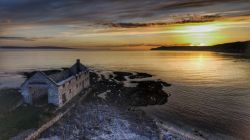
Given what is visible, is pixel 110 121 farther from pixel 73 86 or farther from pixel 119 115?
pixel 73 86

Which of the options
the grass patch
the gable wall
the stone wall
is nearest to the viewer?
the grass patch

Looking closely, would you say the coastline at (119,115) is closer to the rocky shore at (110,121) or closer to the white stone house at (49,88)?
the rocky shore at (110,121)

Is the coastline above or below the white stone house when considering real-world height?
below

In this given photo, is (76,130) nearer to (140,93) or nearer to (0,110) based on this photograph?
(0,110)

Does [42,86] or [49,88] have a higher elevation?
[42,86]

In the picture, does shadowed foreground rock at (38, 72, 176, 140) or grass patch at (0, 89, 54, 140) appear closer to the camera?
grass patch at (0, 89, 54, 140)

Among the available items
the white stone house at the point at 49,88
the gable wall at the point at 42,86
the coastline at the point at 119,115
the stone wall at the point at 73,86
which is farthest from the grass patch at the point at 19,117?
the stone wall at the point at 73,86

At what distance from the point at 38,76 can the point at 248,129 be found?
26.1 metres

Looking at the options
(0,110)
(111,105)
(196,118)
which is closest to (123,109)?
(111,105)

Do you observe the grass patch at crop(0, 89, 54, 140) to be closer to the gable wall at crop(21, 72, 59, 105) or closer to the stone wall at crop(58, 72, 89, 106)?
the gable wall at crop(21, 72, 59, 105)

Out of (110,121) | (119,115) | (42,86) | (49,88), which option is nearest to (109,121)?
(110,121)

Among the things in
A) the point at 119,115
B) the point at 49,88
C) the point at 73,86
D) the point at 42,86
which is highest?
the point at 42,86

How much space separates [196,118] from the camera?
114 feet

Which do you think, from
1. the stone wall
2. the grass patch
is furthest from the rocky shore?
the stone wall
